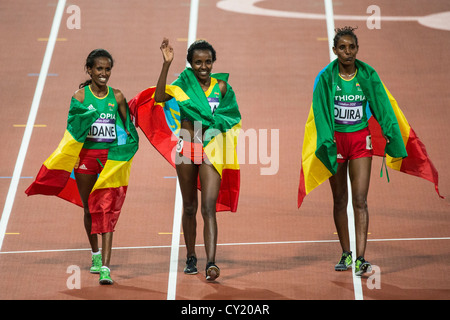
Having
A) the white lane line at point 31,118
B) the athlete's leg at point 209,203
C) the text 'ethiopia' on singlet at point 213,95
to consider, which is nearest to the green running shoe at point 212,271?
the athlete's leg at point 209,203

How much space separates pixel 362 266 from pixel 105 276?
2244 millimetres

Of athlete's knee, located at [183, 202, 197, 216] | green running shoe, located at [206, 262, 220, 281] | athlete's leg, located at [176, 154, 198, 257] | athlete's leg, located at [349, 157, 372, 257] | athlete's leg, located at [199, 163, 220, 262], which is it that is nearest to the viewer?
green running shoe, located at [206, 262, 220, 281]

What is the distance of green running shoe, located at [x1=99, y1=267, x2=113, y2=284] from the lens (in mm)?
7469

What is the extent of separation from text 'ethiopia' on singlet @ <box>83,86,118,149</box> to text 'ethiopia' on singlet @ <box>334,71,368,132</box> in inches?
78.5

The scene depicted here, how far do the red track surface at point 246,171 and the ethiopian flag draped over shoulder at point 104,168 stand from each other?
0.73 metres

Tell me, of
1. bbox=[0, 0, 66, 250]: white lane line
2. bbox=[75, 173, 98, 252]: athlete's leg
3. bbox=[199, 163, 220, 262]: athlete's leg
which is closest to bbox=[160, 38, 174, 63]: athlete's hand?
bbox=[199, 163, 220, 262]: athlete's leg

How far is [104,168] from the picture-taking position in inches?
300

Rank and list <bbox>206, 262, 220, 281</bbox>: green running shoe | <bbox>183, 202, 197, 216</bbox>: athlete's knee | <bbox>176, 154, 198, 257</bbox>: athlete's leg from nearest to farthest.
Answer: <bbox>206, 262, 220, 281</bbox>: green running shoe → <bbox>176, 154, 198, 257</bbox>: athlete's leg → <bbox>183, 202, 197, 216</bbox>: athlete's knee

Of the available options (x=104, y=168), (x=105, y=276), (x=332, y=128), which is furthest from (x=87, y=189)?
(x=332, y=128)

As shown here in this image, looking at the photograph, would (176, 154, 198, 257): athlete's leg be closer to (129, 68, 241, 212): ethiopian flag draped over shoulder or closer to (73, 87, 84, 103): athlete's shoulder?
(129, 68, 241, 212): ethiopian flag draped over shoulder

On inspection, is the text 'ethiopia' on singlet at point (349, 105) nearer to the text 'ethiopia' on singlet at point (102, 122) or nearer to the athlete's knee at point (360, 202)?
the athlete's knee at point (360, 202)

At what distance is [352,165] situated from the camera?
7.70 metres

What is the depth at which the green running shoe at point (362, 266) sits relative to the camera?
24.6 feet

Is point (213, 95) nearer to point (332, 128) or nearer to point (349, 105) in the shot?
point (332, 128)
